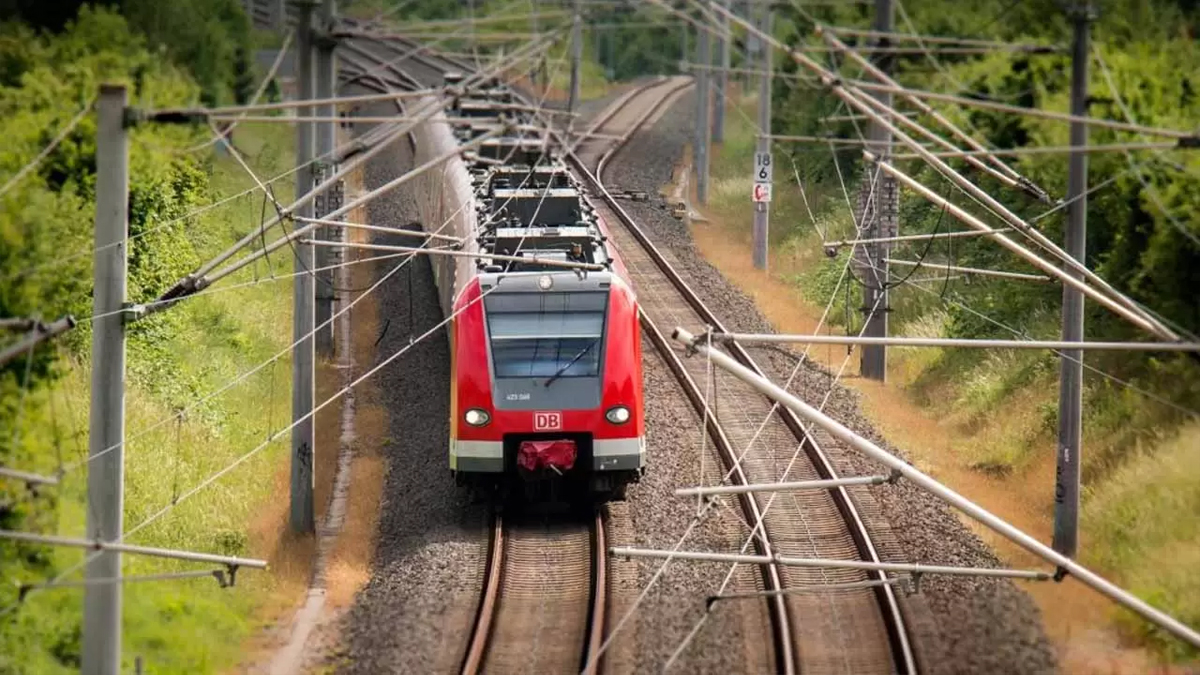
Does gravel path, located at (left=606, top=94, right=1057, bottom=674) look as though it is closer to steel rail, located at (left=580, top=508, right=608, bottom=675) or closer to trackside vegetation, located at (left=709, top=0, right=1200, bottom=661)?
steel rail, located at (left=580, top=508, right=608, bottom=675)

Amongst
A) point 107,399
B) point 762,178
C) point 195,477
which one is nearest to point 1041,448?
point 195,477

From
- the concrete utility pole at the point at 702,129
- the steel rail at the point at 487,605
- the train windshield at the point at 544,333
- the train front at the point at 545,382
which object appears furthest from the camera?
the concrete utility pole at the point at 702,129

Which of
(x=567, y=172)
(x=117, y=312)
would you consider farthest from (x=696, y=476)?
(x=117, y=312)

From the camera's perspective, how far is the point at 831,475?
2162 cm

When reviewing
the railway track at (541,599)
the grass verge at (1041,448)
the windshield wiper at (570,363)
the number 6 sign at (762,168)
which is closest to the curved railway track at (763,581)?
the railway track at (541,599)

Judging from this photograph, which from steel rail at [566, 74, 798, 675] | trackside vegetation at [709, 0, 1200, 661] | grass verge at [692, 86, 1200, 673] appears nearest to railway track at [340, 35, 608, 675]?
steel rail at [566, 74, 798, 675]

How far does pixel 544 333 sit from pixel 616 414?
121 cm

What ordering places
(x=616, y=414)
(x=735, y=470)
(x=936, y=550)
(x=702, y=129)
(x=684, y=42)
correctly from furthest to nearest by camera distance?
(x=684, y=42) < (x=702, y=129) < (x=735, y=470) < (x=616, y=414) < (x=936, y=550)

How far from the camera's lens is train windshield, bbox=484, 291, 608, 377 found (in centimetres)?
1948

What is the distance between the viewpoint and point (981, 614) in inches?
631

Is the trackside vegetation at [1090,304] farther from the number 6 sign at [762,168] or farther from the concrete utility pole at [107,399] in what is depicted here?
the concrete utility pole at [107,399]

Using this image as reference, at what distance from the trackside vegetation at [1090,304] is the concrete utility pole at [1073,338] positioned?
0.38 meters

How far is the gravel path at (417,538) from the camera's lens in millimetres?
16188

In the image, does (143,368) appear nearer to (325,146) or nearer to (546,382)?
(325,146)
